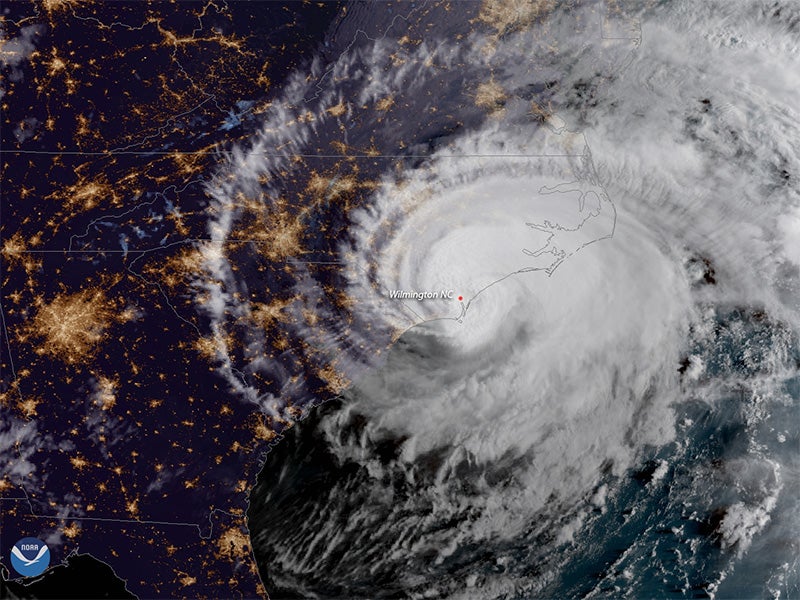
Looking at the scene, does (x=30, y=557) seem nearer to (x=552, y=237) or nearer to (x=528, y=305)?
(x=528, y=305)

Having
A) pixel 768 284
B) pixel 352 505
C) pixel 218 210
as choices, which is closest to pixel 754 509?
pixel 768 284

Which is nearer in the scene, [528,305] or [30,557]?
[528,305]

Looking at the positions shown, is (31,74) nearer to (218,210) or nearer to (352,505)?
(218,210)

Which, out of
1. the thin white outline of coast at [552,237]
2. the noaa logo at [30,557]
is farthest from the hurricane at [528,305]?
the noaa logo at [30,557]

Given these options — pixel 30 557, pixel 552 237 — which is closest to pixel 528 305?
pixel 552 237

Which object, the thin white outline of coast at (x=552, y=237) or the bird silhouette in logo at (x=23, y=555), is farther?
the bird silhouette in logo at (x=23, y=555)

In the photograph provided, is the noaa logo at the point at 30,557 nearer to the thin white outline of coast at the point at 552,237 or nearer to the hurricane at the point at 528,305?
the hurricane at the point at 528,305
